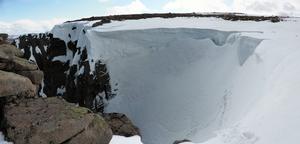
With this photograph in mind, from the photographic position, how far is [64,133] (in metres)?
11.1

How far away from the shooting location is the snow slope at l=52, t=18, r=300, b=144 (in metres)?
13.5

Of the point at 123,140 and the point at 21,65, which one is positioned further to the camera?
the point at 21,65

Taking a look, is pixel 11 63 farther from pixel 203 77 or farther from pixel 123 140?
pixel 203 77

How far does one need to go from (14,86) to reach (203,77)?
14566mm

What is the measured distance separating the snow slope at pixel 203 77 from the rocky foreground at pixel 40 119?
4464mm

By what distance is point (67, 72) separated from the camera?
40.0 metres

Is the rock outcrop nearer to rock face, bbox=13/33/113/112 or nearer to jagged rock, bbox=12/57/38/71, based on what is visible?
jagged rock, bbox=12/57/38/71

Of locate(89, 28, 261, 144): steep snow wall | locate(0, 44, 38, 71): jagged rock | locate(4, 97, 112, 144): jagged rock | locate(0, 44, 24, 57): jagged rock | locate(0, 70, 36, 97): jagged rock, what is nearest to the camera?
locate(4, 97, 112, 144): jagged rock

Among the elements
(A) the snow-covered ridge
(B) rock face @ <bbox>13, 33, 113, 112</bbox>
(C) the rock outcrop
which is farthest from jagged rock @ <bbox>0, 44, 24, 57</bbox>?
(B) rock face @ <bbox>13, 33, 113, 112</bbox>

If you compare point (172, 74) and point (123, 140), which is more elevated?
point (123, 140)

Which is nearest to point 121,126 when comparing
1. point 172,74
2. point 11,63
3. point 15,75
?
point 172,74

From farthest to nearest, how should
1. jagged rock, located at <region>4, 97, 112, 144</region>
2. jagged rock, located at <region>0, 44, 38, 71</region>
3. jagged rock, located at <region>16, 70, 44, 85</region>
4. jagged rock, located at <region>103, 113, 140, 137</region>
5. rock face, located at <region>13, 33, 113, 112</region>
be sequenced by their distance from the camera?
1. rock face, located at <region>13, 33, 113, 112</region>
2. jagged rock, located at <region>103, 113, 140, 137</region>
3. jagged rock, located at <region>16, 70, 44, 85</region>
4. jagged rock, located at <region>0, 44, 38, 71</region>
5. jagged rock, located at <region>4, 97, 112, 144</region>

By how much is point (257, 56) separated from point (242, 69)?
55.5 inches

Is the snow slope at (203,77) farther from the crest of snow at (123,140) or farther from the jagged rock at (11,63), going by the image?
the jagged rock at (11,63)
